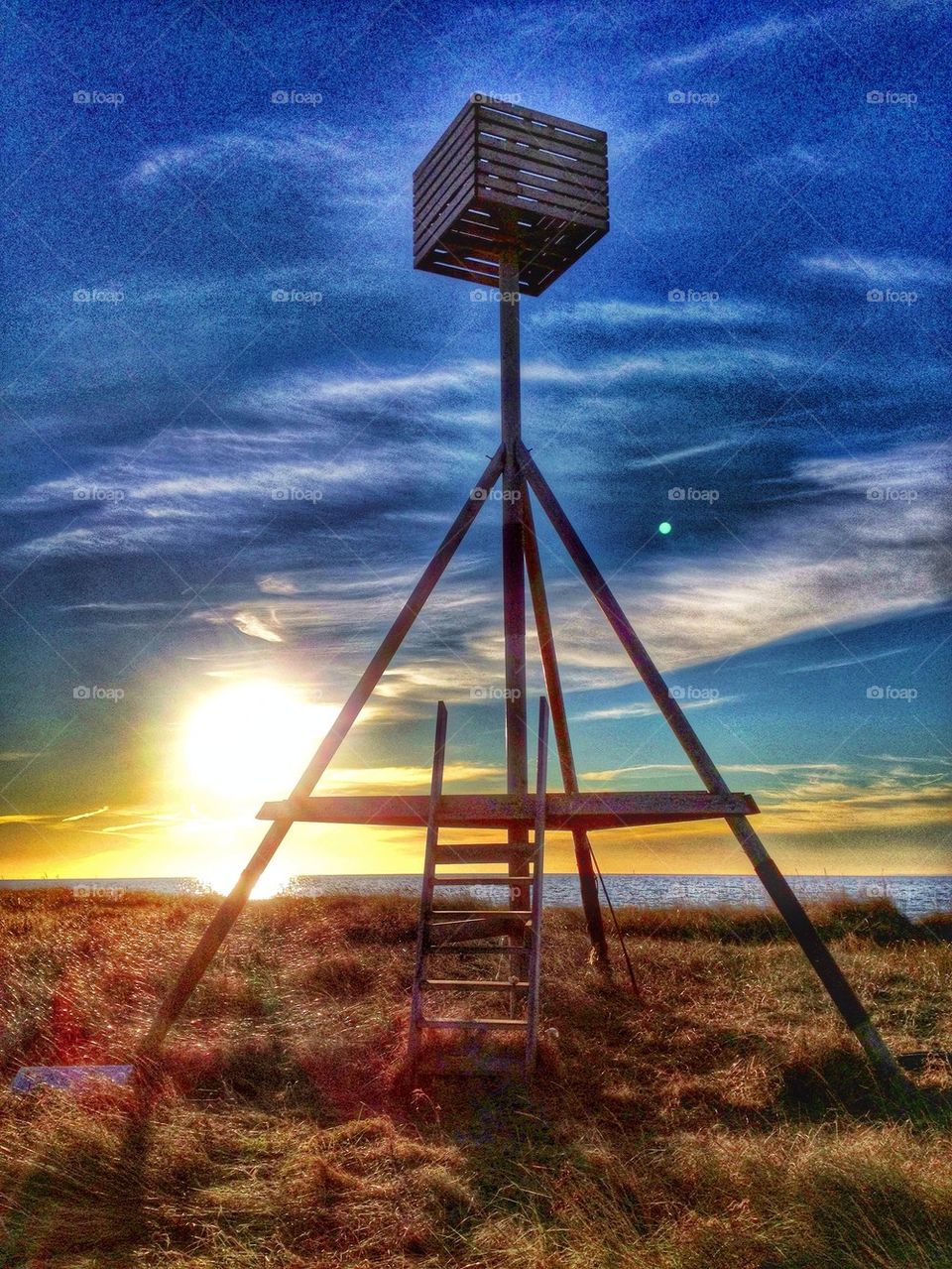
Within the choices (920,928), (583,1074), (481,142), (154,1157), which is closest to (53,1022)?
(154,1157)

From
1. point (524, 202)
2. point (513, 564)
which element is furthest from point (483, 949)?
point (524, 202)

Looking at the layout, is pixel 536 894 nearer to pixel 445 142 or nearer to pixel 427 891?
pixel 427 891

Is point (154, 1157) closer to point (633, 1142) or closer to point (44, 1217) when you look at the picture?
point (44, 1217)

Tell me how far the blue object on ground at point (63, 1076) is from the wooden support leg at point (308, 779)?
293mm

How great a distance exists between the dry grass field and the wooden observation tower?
0.60 m

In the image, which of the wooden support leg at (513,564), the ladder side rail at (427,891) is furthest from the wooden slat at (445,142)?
the ladder side rail at (427,891)

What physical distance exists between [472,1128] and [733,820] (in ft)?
10.3

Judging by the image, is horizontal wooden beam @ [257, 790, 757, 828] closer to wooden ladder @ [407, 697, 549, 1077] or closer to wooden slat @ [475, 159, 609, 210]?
wooden ladder @ [407, 697, 549, 1077]

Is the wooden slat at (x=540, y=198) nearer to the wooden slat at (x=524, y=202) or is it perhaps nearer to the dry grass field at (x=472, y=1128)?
the wooden slat at (x=524, y=202)

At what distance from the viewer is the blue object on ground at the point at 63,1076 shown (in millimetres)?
6117

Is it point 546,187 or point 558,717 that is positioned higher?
point 546,187

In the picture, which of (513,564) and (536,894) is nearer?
(536,894)

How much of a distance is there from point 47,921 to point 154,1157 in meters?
8.65

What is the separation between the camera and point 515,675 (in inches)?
365
